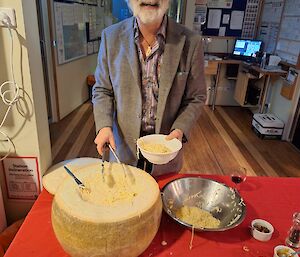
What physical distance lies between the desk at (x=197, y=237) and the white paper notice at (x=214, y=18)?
13.4ft

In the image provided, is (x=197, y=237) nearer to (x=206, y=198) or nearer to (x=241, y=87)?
(x=206, y=198)

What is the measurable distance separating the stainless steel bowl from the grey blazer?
0.88ft

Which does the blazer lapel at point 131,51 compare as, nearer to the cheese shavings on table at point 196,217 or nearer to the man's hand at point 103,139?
the man's hand at point 103,139

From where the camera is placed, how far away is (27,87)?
1.21 m

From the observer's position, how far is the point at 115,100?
1.44m

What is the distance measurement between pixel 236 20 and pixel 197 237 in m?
4.50

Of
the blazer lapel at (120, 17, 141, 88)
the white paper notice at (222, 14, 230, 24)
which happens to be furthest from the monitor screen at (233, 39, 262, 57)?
the blazer lapel at (120, 17, 141, 88)

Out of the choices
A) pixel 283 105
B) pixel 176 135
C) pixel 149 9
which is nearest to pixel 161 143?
pixel 176 135

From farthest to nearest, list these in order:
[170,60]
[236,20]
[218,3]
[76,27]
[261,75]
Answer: [236,20], [218,3], [76,27], [261,75], [170,60]

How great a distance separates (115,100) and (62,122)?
2.72 m

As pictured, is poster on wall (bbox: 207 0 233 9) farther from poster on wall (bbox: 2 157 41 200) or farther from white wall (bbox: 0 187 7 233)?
white wall (bbox: 0 187 7 233)

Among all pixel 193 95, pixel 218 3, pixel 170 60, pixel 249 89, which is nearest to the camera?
pixel 170 60

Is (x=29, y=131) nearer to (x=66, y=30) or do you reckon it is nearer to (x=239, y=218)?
(x=239, y=218)

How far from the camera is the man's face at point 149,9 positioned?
1187mm
